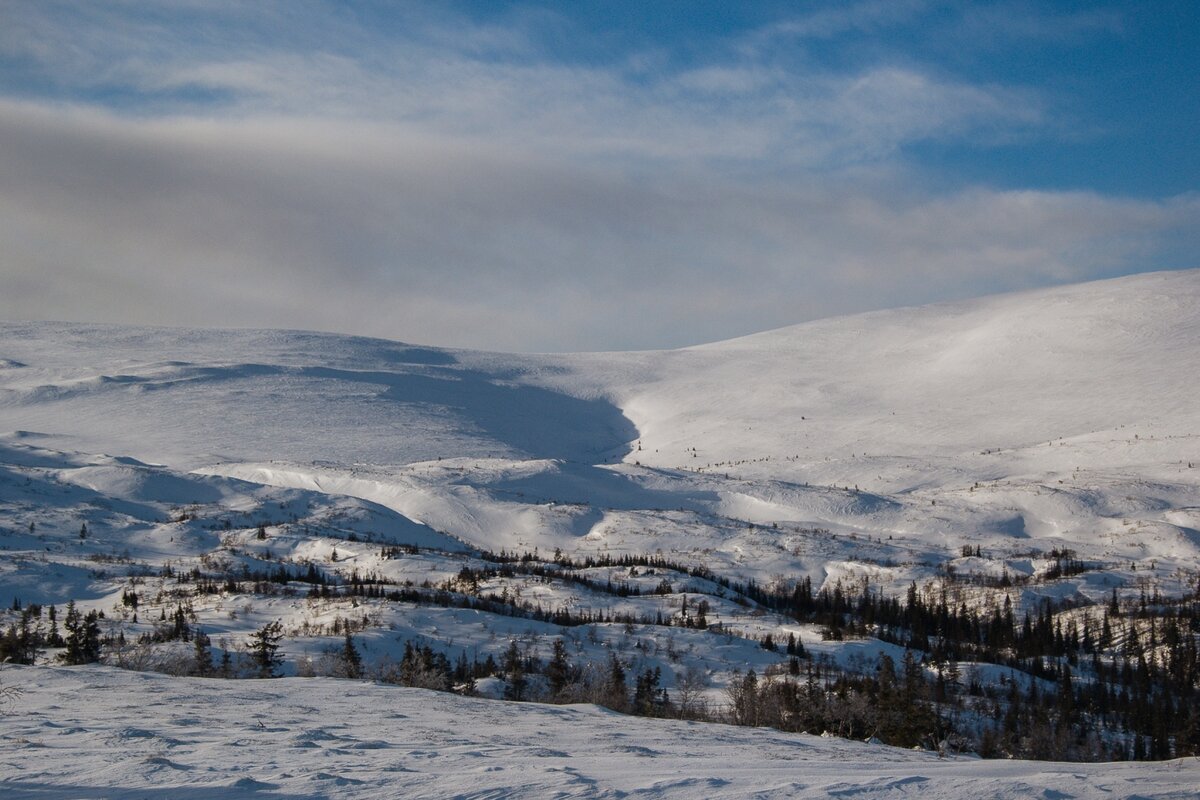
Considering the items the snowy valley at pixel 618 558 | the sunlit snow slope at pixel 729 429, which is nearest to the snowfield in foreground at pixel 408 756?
the snowy valley at pixel 618 558

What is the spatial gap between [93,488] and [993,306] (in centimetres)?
16186

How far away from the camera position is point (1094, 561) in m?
88.8

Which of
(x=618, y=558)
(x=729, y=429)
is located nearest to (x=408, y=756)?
(x=618, y=558)

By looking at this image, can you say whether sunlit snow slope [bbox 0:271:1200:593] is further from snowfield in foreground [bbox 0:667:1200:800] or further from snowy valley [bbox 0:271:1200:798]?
snowfield in foreground [bbox 0:667:1200:800]

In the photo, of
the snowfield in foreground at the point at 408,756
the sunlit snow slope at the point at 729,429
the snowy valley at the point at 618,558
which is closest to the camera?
the snowfield in foreground at the point at 408,756

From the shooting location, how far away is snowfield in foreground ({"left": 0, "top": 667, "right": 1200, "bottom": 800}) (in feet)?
37.2

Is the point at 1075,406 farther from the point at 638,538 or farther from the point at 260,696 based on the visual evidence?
the point at 260,696

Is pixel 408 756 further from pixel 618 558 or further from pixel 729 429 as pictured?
pixel 729 429

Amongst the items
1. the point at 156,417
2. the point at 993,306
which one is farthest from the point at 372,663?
the point at 993,306

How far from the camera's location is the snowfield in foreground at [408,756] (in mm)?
11344

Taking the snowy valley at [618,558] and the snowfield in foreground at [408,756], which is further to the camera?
the snowy valley at [618,558]

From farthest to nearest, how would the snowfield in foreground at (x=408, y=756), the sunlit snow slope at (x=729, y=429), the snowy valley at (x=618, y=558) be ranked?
the sunlit snow slope at (x=729, y=429) → the snowy valley at (x=618, y=558) → the snowfield in foreground at (x=408, y=756)

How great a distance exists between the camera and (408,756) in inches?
553

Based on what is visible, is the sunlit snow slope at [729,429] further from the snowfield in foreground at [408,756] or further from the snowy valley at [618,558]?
the snowfield in foreground at [408,756]
